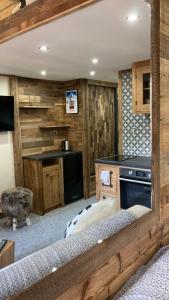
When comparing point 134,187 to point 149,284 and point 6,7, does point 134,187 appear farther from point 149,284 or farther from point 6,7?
point 6,7

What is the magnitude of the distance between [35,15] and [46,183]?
1115 millimetres

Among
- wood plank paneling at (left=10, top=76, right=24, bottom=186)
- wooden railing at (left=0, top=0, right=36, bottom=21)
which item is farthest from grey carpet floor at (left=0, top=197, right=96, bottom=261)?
wooden railing at (left=0, top=0, right=36, bottom=21)

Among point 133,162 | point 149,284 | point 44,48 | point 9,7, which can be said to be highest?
point 9,7

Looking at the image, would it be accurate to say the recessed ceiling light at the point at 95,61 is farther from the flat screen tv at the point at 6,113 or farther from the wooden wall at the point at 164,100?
the flat screen tv at the point at 6,113

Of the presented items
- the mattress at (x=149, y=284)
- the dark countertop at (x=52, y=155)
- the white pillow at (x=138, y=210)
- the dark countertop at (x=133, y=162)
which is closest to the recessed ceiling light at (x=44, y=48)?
the dark countertop at (x=52, y=155)

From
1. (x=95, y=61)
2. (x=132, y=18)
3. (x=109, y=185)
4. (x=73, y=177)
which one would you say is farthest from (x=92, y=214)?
(x=132, y=18)

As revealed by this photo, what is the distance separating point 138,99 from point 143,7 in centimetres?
47

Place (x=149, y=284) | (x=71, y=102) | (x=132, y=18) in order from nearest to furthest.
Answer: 1. (x=149, y=284)
2. (x=132, y=18)
3. (x=71, y=102)

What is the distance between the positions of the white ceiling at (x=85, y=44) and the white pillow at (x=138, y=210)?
2.51ft

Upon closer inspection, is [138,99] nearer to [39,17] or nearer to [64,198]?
[39,17]

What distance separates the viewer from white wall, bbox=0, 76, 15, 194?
150 centimetres

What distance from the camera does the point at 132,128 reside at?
149 centimetres

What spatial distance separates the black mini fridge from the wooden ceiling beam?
0.90 meters

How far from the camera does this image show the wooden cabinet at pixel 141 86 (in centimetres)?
135
